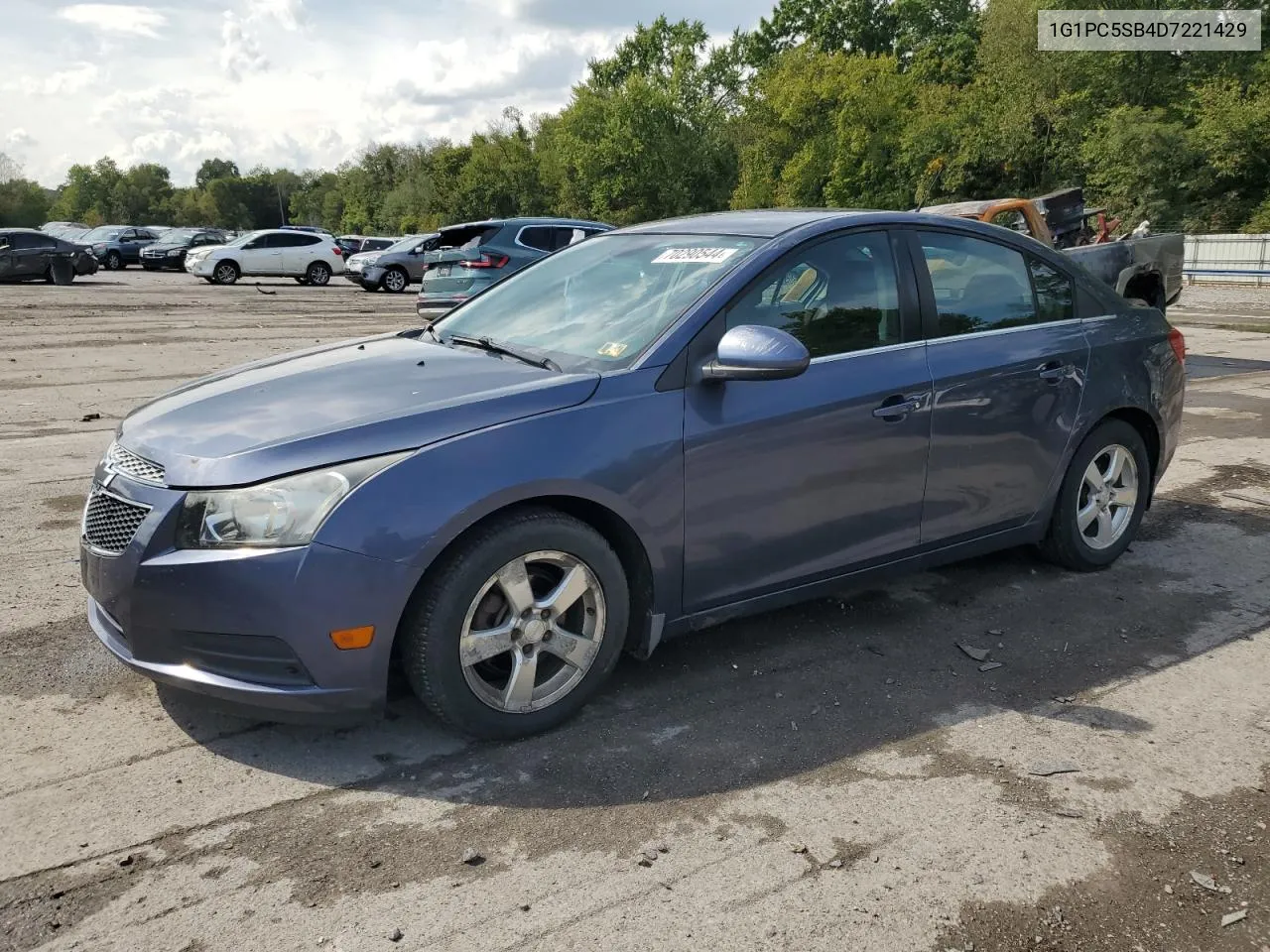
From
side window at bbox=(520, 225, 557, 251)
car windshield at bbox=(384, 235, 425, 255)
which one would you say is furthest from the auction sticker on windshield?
car windshield at bbox=(384, 235, 425, 255)

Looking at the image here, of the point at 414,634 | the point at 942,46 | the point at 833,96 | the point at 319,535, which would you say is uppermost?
the point at 942,46

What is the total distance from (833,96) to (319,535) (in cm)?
6455

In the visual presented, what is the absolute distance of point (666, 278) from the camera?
396cm

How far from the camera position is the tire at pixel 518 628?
10.2 feet

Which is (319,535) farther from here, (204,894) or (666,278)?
(666,278)

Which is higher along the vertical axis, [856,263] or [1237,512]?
[856,263]

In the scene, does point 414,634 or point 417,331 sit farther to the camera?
point 417,331

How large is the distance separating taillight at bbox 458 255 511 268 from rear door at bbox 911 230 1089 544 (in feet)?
42.3

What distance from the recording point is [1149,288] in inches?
521

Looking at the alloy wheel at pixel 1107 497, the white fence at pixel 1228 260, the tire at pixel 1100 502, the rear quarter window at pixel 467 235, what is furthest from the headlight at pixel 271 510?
the white fence at pixel 1228 260

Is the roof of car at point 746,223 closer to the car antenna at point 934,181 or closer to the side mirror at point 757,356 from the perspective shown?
the side mirror at point 757,356

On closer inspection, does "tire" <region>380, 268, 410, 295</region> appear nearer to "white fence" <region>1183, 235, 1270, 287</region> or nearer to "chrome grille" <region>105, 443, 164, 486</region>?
"white fence" <region>1183, 235, 1270, 287</region>

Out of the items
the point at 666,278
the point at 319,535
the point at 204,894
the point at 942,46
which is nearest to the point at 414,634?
the point at 319,535

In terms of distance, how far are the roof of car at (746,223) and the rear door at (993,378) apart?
0.45 meters
